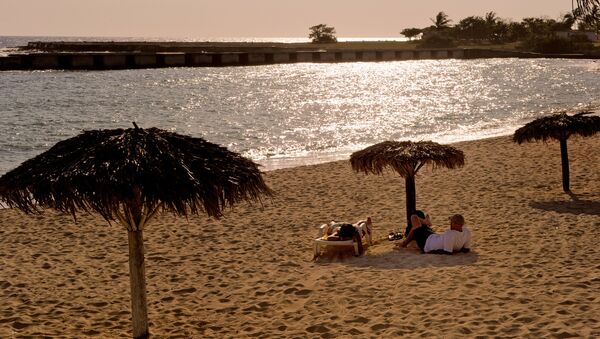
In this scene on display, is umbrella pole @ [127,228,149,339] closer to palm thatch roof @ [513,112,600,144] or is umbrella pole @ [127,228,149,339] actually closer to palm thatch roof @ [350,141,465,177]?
palm thatch roof @ [350,141,465,177]

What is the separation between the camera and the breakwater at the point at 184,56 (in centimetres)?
7962

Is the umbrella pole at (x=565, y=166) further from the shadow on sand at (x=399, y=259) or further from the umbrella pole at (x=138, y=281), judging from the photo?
the umbrella pole at (x=138, y=281)

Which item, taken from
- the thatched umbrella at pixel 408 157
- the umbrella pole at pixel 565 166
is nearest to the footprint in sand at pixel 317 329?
the thatched umbrella at pixel 408 157

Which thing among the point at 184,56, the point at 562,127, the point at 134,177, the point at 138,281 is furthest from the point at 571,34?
the point at 134,177

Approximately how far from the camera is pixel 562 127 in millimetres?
13133

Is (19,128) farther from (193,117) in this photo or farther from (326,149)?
(326,149)

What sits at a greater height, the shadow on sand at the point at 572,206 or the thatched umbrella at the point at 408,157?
the thatched umbrella at the point at 408,157

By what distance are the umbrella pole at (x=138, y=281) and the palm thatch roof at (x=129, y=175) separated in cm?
32

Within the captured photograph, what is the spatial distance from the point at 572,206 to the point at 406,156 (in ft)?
12.5

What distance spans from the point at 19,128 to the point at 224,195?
3411 cm

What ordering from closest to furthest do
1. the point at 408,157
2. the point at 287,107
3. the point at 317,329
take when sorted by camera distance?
the point at 317,329, the point at 408,157, the point at 287,107

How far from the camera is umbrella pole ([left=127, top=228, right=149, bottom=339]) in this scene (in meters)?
6.76

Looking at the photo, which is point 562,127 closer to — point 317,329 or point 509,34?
point 317,329

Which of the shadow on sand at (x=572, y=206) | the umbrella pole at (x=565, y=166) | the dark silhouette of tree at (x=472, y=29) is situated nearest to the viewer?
the shadow on sand at (x=572, y=206)
